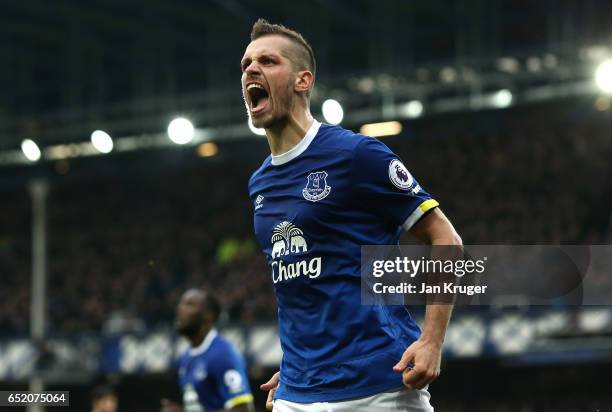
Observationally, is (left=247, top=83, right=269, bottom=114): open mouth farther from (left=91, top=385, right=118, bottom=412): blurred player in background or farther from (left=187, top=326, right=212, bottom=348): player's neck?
(left=91, top=385, right=118, bottom=412): blurred player in background

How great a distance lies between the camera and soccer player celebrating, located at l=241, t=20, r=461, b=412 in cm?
351

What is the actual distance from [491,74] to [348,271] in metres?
17.0

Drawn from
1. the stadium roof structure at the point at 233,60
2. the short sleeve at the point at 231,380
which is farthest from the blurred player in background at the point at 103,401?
the stadium roof structure at the point at 233,60

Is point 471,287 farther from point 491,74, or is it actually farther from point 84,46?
point 84,46

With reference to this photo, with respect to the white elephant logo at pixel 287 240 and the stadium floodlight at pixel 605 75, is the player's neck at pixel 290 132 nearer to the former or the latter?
the white elephant logo at pixel 287 240

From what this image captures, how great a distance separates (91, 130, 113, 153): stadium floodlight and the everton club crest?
2064 centimetres

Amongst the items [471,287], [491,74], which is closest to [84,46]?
[491,74]

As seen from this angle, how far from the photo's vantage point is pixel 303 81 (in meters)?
3.86

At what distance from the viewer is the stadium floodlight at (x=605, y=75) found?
60.4ft

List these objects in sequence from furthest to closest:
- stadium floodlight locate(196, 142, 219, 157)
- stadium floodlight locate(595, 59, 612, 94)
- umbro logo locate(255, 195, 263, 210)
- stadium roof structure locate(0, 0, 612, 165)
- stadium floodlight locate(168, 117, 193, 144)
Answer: stadium floodlight locate(196, 142, 219, 157), stadium floodlight locate(168, 117, 193, 144), stadium roof structure locate(0, 0, 612, 165), stadium floodlight locate(595, 59, 612, 94), umbro logo locate(255, 195, 263, 210)

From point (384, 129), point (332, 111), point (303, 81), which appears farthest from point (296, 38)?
point (384, 129)

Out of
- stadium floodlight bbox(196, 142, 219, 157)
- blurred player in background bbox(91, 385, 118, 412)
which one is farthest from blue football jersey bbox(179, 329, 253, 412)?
stadium floodlight bbox(196, 142, 219, 157)

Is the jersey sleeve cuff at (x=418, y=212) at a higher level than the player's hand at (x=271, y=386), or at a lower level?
higher

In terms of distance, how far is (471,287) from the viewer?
3.86 metres
